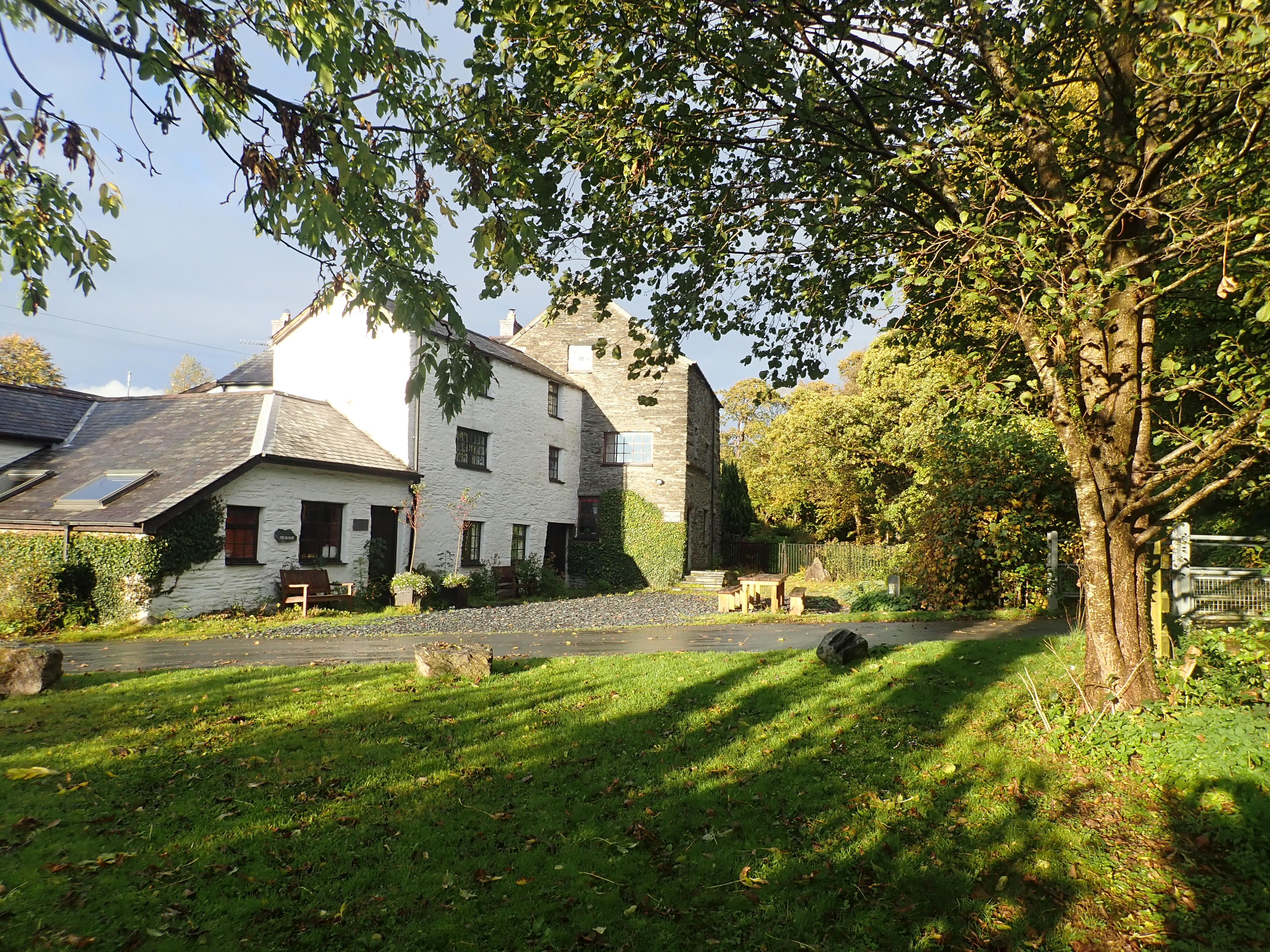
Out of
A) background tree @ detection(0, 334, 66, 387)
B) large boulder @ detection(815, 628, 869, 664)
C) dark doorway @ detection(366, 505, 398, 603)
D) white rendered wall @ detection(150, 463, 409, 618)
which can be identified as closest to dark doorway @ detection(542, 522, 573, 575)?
dark doorway @ detection(366, 505, 398, 603)

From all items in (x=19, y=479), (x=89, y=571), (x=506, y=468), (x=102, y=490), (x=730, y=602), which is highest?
(x=506, y=468)

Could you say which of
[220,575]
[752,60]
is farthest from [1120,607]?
[220,575]

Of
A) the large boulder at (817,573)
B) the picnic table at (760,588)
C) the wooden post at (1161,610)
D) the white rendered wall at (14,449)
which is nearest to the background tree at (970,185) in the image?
the wooden post at (1161,610)

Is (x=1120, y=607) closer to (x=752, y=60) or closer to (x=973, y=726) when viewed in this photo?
(x=973, y=726)

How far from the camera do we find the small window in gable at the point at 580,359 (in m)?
30.5

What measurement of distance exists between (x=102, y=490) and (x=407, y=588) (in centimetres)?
701

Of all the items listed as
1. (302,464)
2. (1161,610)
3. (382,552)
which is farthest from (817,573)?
(1161,610)

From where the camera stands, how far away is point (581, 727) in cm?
728

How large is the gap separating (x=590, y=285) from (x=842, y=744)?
5.05 meters

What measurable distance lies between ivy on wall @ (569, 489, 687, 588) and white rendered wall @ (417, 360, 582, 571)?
4.68ft

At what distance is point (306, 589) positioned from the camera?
17250mm

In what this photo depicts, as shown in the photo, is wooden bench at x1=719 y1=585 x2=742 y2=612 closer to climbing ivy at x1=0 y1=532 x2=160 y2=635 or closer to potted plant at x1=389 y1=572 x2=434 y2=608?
potted plant at x1=389 y1=572 x2=434 y2=608

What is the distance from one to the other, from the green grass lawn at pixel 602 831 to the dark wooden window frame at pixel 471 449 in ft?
52.6

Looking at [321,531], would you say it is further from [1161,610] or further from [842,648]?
[1161,610]
